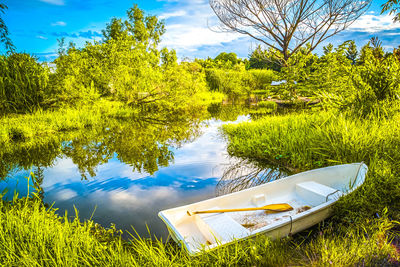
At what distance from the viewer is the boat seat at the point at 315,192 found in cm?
339

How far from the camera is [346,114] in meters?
5.96

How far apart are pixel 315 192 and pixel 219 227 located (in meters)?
1.64

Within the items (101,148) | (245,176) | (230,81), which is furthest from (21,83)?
(230,81)

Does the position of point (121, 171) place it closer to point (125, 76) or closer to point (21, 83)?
point (21, 83)

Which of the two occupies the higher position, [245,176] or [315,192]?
[315,192]

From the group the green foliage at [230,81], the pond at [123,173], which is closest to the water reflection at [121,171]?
the pond at [123,173]

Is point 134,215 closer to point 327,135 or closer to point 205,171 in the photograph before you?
point 205,171

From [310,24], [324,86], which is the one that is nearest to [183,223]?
[324,86]

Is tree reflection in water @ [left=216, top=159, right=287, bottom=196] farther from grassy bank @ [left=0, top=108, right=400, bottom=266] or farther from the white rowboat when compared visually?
the white rowboat

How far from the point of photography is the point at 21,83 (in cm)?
972

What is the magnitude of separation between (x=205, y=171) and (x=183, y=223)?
3.04m

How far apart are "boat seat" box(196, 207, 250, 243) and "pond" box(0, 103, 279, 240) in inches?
31.7

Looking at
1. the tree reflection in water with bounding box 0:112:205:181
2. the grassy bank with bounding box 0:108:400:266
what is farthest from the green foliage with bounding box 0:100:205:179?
the grassy bank with bounding box 0:108:400:266

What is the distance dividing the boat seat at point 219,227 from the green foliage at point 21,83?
9730 millimetres
